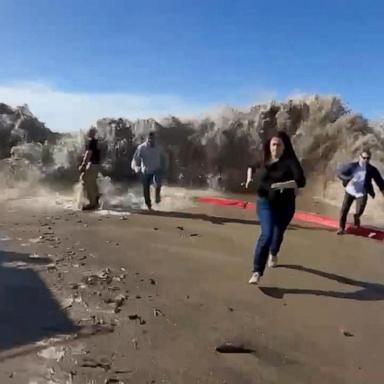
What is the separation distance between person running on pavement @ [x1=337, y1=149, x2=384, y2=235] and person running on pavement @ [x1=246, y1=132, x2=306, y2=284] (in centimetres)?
367

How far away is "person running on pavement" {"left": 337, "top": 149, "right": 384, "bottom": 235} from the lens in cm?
948

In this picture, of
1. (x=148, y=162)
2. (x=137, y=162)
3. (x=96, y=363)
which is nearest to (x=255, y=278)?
(x=96, y=363)

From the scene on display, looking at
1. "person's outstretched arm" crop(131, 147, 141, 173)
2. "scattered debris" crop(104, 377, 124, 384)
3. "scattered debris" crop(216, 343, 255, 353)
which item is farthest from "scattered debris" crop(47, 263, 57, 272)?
"person's outstretched arm" crop(131, 147, 141, 173)

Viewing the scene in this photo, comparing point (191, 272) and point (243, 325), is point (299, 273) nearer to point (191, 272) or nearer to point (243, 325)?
point (191, 272)

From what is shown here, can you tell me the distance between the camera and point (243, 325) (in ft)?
16.1

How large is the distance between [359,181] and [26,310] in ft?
20.3

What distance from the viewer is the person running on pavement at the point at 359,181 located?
9484mm

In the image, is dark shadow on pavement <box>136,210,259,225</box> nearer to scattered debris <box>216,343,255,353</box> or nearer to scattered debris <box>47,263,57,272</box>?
scattered debris <box>47,263,57,272</box>

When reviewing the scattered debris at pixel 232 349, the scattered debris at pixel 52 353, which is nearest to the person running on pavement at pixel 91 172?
the scattered debris at pixel 52 353

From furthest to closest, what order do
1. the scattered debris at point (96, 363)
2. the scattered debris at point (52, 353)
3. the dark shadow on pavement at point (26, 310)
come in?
the dark shadow on pavement at point (26, 310) < the scattered debris at point (52, 353) < the scattered debris at point (96, 363)

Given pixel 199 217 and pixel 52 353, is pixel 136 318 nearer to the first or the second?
pixel 52 353

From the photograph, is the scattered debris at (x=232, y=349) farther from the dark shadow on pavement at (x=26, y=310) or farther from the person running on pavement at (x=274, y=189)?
the person running on pavement at (x=274, y=189)

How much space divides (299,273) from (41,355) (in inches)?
136

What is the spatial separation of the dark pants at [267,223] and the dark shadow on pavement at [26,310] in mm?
2090
